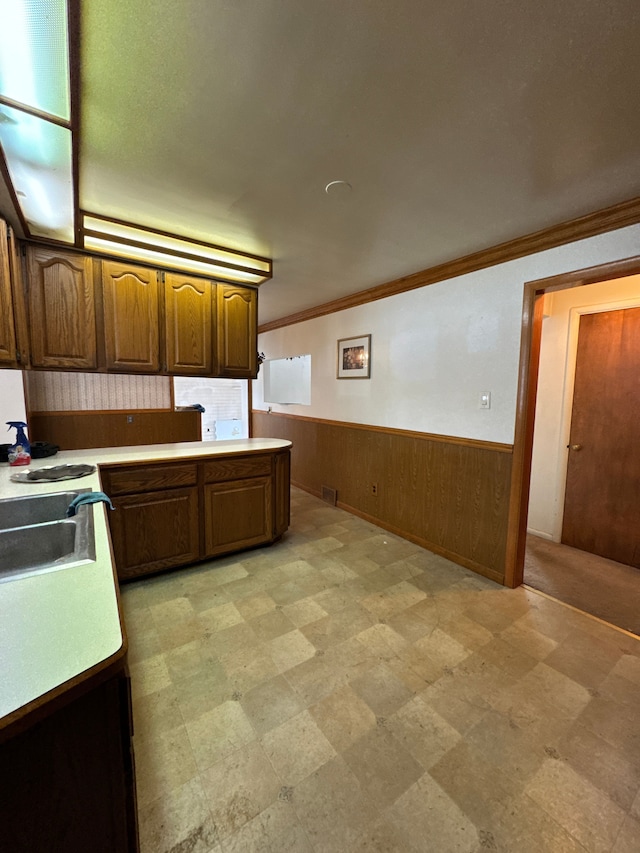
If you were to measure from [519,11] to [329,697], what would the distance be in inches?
96.0

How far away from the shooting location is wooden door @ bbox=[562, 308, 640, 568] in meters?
2.83

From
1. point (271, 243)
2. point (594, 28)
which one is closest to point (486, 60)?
point (594, 28)

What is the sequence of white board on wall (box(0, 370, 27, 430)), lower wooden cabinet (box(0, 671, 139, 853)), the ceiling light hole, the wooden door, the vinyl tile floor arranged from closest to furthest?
lower wooden cabinet (box(0, 671, 139, 853)) → the vinyl tile floor → the ceiling light hole → white board on wall (box(0, 370, 27, 430)) → the wooden door

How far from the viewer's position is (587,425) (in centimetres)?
308

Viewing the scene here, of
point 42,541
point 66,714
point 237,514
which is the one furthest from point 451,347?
point 66,714

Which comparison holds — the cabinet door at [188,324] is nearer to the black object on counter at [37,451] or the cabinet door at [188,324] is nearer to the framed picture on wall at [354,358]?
the black object on counter at [37,451]

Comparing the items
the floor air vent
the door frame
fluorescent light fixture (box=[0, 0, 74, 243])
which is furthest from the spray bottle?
the door frame

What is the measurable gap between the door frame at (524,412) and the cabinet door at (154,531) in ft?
7.40

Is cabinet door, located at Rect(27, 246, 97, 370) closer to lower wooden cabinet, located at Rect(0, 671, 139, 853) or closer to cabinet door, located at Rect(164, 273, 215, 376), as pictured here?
cabinet door, located at Rect(164, 273, 215, 376)

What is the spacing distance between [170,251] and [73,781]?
2603 mm

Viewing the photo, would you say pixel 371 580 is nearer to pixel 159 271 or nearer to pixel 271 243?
pixel 271 243

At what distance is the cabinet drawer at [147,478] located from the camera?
2.29 meters

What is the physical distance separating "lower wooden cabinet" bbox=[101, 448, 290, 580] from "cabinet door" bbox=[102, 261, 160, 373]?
0.80 m

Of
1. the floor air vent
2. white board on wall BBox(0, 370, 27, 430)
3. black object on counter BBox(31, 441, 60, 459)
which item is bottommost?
the floor air vent
